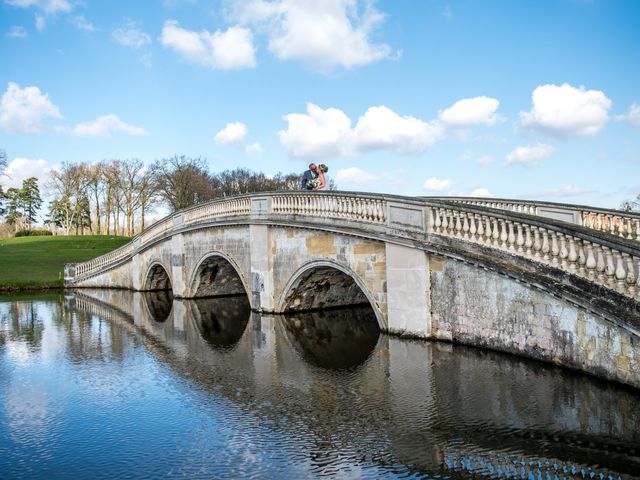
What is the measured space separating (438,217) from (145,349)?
691 centimetres

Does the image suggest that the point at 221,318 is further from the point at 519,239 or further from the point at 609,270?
the point at 609,270

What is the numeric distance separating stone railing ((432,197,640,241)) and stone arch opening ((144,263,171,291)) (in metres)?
15.6

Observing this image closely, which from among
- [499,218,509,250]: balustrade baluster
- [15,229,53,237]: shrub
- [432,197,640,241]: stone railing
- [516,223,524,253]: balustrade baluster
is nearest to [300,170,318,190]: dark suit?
[432,197,640,241]: stone railing

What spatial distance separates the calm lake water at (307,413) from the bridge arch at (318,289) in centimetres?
265

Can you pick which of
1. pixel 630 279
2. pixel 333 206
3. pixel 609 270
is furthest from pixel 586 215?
pixel 333 206

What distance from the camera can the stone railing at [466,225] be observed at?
672cm

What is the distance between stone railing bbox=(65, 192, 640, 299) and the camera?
6719mm

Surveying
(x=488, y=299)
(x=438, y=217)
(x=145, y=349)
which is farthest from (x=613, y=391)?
(x=145, y=349)

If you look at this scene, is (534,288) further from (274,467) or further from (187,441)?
(187,441)

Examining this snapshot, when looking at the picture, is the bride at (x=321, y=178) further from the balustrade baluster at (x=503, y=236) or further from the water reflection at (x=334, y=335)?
the balustrade baluster at (x=503, y=236)

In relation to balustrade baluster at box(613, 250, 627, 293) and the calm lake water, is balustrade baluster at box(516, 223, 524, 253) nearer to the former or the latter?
balustrade baluster at box(613, 250, 627, 293)

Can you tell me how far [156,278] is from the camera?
2441 cm

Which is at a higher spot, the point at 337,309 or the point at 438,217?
the point at 438,217

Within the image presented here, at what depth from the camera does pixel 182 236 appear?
66.5 ft
